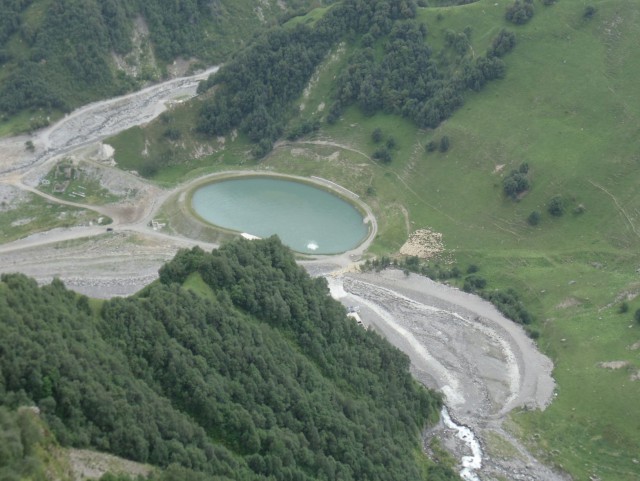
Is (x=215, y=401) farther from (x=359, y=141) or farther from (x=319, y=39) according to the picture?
(x=319, y=39)

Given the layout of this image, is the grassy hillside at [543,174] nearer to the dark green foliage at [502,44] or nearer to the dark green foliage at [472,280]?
the dark green foliage at [502,44]

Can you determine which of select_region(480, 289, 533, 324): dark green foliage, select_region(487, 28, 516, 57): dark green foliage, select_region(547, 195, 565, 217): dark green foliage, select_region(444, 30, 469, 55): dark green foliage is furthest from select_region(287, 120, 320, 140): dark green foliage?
select_region(480, 289, 533, 324): dark green foliage

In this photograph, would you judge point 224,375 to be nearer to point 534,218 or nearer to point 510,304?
point 510,304

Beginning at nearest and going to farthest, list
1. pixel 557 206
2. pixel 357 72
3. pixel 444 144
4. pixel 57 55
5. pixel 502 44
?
pixel 557 206 < pixel 444 144 < pixel 502 44 < pixel 357 72 < pixel 57 55

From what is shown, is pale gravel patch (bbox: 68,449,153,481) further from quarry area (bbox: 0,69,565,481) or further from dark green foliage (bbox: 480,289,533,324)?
dark green foliage (bbox: 480,289,533,324)

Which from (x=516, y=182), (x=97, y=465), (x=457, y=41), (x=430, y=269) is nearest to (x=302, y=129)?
(x=457, y=41)

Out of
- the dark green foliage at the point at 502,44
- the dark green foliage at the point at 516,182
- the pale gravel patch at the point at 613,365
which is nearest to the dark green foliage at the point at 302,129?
the dark green foliage at the point at 502,44

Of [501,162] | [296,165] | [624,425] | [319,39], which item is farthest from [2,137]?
[624,425]
